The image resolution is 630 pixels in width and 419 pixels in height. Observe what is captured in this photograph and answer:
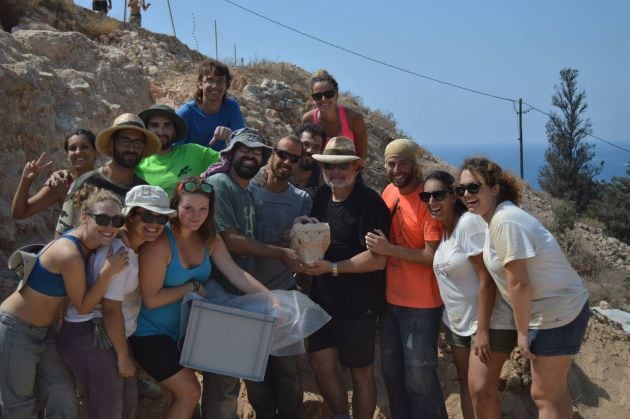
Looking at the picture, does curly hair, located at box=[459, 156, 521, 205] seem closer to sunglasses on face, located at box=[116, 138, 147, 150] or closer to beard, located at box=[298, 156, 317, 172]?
beard, located at box=[298, 156, 317, 172]

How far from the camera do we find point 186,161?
4582 millimetres

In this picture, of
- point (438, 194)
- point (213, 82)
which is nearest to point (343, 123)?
point (213, 82)

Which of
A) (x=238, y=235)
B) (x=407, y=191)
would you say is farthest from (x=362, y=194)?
(x=238, y=235)

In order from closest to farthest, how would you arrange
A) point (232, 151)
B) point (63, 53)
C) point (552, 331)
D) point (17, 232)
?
point (552, 331), point (232, 151), point (17, 232), point (63, 53)

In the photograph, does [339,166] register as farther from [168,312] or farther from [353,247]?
[168,312]

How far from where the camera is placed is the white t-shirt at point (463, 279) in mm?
3996

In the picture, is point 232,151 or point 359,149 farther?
point 359,149

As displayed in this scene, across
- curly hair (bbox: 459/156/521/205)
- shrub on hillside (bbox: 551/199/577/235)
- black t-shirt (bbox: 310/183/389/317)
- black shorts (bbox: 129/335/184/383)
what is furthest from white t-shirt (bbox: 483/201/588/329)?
shrub on hillside (bbox: 551/199/577/235)

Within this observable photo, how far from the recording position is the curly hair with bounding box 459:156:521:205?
3.90 m

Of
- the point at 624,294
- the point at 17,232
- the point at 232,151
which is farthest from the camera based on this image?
the point at 624,294

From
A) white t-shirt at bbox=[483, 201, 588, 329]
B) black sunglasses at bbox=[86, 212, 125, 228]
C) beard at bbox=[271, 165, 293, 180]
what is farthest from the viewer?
beard at bbox=[271, 165, 293, 180]

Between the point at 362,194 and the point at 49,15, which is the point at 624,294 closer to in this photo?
the point at 362,194

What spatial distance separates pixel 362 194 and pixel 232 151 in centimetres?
98

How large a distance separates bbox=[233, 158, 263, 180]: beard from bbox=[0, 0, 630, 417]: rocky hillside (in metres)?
2.30
